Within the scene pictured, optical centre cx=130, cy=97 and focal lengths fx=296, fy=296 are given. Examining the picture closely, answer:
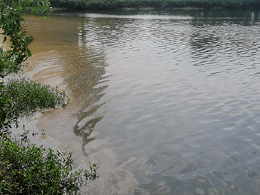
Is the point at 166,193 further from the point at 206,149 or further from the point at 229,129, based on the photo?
the point at 229,129

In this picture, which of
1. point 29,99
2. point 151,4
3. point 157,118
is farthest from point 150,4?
point 29,99

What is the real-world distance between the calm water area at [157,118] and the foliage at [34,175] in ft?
1.43

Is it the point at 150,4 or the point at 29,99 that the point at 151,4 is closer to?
the point at 150,4

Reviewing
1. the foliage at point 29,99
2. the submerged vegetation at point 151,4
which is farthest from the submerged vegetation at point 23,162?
the submerged vegetation at point 151,4

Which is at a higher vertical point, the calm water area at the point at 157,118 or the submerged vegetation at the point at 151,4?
the submerged vegetation at the point at 151,4

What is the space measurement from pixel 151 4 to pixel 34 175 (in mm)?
74015

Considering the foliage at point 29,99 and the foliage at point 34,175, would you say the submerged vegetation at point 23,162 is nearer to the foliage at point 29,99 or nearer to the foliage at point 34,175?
the foliage at point 34,175

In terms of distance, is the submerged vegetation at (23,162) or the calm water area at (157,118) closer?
the submerged vegetation at (23,162)

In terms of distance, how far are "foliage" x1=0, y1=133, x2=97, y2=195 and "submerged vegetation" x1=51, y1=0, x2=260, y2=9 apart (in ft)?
203

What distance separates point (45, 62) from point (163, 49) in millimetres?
11057

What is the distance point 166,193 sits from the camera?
7949 millimetres

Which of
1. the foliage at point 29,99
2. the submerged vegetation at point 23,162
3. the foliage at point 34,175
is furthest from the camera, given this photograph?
the foliage at point 29,99

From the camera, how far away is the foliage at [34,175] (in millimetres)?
7004

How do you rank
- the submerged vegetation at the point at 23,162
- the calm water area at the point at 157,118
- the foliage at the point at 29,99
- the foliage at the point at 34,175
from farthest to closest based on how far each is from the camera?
the foliage at the point at 29,99
the calm water area at the point at 157,118
the foliage at the point at 34,175
the submerged vegetation at the point at 23,162
